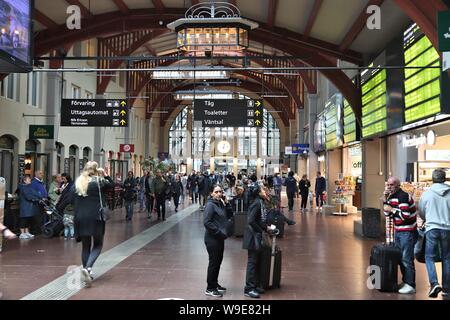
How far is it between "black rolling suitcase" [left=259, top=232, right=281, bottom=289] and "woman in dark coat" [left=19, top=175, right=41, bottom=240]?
271 inches

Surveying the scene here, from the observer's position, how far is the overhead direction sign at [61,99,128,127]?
15.3 meters

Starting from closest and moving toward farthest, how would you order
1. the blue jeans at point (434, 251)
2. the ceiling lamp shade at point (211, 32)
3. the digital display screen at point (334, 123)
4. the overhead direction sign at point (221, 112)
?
the blue jeans at point (434, 251) → the ceiling lamp shade at point (211, 32) → the overhead direction sign at point (221, 112) → the digital display screen at point (334, 123)

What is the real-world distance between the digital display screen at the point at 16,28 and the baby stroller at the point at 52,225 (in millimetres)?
4415

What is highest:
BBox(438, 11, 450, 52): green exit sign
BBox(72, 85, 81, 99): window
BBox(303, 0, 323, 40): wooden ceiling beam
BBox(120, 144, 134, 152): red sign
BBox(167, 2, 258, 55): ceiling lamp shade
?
BBox(303, 0, 323, 40): wooden ceiling beam

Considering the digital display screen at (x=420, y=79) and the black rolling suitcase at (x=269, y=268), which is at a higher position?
the digital display screen at (x=420, y=79)

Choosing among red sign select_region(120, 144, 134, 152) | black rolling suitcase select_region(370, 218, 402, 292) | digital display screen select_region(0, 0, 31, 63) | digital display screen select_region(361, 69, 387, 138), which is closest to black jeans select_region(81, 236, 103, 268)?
digital display screen select_region(0, 0, 31, 63)

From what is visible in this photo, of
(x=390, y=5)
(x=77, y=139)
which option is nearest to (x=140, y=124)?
(x=77, y=139)

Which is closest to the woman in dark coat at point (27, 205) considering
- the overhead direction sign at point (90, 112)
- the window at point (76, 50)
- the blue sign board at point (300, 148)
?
the overhead direction sign at point (90, 112)

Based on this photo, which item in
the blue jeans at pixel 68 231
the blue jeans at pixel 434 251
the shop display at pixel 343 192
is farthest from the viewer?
the shop display at pixel 343 192

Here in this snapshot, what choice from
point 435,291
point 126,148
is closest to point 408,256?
point 435,291

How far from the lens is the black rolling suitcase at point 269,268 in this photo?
20.3 ft

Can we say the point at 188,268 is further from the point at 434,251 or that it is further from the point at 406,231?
the point at 434,251

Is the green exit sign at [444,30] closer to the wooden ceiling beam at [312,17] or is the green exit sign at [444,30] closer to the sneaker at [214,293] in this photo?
the sneaker at [214,293]

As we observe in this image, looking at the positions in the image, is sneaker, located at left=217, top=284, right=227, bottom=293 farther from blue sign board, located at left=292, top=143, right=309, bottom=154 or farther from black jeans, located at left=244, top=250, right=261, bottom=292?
blue sign board, located at left=292, top=143, right=309, bottom=154
